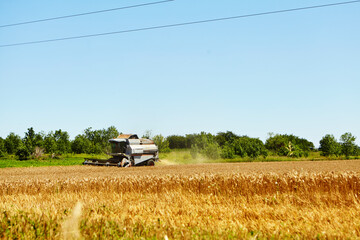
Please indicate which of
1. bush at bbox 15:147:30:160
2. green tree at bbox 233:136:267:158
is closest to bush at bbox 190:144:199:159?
green tree at bbox 233:136:267:158

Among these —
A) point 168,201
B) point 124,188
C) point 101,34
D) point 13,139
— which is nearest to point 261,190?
point 168,201

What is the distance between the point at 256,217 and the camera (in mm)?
7160

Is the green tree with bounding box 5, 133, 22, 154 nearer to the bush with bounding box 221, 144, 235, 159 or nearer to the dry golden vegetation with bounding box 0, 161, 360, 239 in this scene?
the bush with bounding box 221, 144, 235, 159

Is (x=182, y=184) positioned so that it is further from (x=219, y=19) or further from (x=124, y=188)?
(x=219, y=19)

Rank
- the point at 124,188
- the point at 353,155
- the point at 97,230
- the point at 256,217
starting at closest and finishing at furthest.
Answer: the point at 97,230 → the point at 256,217 → the point at 124,188 → the point at 353,155

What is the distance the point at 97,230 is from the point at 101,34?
22.9m

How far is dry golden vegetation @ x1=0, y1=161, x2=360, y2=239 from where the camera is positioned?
16.5ft

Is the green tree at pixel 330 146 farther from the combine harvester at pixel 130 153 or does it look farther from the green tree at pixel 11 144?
the green tree at pixel 11 144

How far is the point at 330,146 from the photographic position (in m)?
45.7

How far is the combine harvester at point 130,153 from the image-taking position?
29266mm

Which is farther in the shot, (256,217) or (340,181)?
Answer: (340,181)

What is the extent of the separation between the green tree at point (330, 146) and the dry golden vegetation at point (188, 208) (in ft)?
120

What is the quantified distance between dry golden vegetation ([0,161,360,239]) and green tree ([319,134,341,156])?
1437 inches

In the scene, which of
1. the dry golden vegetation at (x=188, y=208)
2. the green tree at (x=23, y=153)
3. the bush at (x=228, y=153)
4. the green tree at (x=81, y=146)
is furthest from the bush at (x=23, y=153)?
the dry golden vegetation at (x=188, y=208)
